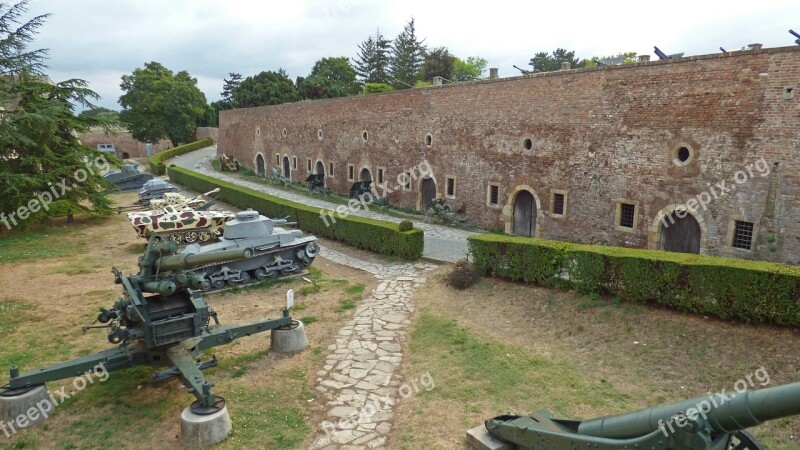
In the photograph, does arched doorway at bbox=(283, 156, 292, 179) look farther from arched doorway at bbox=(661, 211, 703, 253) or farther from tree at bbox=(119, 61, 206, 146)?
arched doorway at bbox=(661, 211, 703, 253)

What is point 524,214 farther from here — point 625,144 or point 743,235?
point 743,235

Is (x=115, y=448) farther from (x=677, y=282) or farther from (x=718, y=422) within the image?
(x=677, y=282)

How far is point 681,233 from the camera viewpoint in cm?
1393

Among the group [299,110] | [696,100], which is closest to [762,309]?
[696,100]

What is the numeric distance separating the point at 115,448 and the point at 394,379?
12.2 feet

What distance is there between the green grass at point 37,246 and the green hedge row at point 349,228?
6.42 meters

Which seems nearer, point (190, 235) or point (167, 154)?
point (190, 235)

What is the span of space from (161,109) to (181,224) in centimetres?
3905

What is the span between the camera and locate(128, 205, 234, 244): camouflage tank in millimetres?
15758

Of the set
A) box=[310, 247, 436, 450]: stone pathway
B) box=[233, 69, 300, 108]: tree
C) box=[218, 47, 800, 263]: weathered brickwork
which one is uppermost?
box=[233, 69, 300, 108]: tree

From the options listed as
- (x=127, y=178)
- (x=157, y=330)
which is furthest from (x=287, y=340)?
(x=127, y=178)

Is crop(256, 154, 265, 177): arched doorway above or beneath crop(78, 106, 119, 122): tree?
beneath

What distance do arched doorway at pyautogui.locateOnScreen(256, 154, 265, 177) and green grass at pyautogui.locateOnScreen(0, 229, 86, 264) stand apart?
1859cm

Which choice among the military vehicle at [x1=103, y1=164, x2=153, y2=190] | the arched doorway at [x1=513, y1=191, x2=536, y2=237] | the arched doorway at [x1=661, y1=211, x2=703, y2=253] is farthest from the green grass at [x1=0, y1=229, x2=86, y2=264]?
the arched doorway at [x1=661, y1=211, x2=703, y2=253]
